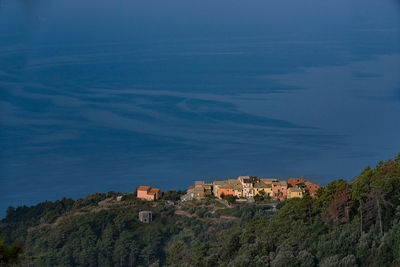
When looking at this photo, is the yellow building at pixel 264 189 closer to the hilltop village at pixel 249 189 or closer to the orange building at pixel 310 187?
the hilltop village at pixel 249 189

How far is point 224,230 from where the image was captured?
11320 mm

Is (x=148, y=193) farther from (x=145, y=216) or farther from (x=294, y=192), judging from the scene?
(x=294, y=192)

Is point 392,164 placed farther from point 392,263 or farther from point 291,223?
point 392,263

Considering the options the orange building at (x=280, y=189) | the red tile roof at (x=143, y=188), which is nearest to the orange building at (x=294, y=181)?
the orange building at (x=280, y=189)

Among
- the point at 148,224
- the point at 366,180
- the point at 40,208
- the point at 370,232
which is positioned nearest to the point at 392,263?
the point at 370,232

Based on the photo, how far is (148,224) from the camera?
13.1 meters

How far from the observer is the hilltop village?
13355 mm

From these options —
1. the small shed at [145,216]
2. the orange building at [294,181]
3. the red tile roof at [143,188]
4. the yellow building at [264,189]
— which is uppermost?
the red tile roof at [143,188]

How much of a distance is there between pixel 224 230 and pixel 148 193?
133 inches

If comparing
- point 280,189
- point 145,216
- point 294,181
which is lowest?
point 145,216

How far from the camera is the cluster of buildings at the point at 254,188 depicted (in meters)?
13.3

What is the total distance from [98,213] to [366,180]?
21.8ft

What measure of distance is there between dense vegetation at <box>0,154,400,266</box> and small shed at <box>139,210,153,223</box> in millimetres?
92

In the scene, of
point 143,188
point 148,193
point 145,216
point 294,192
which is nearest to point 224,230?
point 294,192
